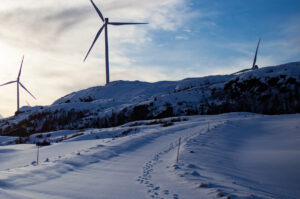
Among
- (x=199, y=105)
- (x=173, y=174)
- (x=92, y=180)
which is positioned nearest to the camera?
(x=92, y=180)

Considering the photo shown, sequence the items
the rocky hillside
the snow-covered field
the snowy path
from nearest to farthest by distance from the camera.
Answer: the snowy path → the snow-covered field → the rocky hillside

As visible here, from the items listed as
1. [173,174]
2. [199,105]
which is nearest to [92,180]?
[173,174]

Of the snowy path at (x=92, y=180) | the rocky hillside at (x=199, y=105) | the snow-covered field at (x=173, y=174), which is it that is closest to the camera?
the snowy path at (x=92, y=180)

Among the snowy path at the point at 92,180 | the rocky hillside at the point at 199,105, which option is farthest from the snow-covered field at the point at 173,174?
the rocky hillside at the point at 199,105

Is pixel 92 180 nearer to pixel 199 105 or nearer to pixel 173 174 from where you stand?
pixel 173 174

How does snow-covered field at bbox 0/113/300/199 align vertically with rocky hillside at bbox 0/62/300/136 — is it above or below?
below

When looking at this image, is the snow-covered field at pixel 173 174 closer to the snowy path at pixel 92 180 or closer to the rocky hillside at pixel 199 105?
the snowy path at pixel 92 180

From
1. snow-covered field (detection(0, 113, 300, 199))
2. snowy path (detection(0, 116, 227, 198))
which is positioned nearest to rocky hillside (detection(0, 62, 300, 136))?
snow-covered field (detection(0, 113, 300, 199))

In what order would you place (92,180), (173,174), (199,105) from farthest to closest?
(199,105), (173,174), (92,180)

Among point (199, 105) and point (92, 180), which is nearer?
point (92, 180)

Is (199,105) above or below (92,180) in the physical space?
above

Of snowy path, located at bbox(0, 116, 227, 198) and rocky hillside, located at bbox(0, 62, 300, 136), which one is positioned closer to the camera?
snowy path, located at bbox(0, 116, 227, 198)

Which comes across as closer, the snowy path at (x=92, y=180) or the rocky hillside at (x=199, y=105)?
the snowy path at (x=92, y=180)

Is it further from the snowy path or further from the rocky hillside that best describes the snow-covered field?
the rocky hillside
